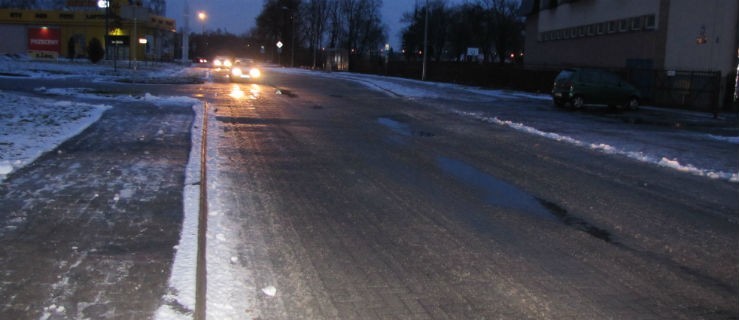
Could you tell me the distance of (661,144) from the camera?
14.7 metres

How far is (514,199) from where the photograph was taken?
8.35 meters

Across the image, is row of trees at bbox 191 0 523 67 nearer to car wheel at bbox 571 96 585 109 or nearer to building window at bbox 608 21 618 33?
building window at bbox 608 21 618 33

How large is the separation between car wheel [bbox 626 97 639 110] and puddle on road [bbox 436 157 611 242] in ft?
57.3

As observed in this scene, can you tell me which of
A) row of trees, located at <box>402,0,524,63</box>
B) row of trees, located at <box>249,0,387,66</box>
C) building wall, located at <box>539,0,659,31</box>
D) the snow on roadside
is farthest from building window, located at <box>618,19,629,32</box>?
row of trees, located at <box>249,0,387,66</box>

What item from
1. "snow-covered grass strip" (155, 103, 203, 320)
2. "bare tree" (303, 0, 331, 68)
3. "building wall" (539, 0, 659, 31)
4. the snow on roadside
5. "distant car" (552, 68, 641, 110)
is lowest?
"snow-covered grass strip" (155, 103, 203, 320)

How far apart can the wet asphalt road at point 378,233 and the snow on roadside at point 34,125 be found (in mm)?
398

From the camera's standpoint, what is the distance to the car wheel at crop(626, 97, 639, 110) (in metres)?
25.9

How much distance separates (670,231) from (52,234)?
6080mm

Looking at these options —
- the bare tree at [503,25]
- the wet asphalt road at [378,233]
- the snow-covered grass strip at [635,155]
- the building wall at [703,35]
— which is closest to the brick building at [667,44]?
the building wall at [703,35]

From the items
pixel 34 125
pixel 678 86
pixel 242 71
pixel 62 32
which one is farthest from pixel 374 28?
pixel 34 125

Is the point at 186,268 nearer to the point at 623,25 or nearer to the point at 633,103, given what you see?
the point at 633,103

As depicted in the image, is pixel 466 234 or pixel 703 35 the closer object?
pixel 466 234

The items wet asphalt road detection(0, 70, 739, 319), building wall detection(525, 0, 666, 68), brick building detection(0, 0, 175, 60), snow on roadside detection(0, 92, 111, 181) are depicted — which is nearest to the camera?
wet asphalt road detection(0, 70, 739, 319)

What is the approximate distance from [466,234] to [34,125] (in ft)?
34.3
